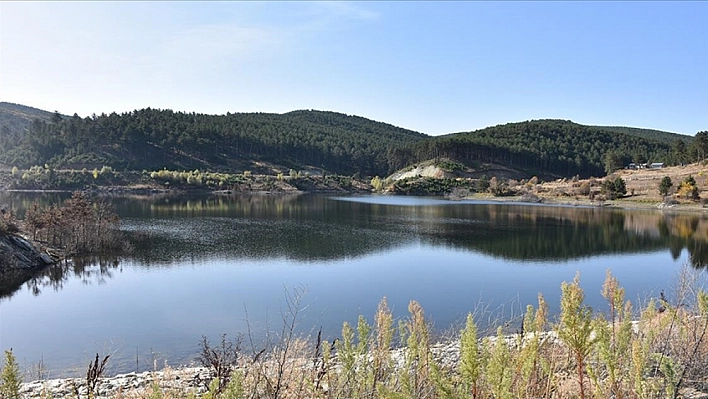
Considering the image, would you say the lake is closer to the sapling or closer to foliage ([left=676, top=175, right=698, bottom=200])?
the sapling

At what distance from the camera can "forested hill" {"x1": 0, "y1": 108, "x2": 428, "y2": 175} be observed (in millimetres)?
115375

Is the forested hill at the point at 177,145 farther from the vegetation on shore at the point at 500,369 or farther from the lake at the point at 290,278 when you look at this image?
the vegetation on shore at the point at 500,369

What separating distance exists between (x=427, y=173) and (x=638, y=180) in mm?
50146

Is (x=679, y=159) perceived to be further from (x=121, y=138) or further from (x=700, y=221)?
(x=121, y=138)

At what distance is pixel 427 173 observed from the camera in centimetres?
13225

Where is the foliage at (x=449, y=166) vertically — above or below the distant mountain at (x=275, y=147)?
below

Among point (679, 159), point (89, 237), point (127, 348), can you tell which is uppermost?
point (679, 159)

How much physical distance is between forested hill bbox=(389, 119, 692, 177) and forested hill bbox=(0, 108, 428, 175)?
18555 mm

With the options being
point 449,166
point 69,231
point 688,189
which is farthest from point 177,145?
point 688,189

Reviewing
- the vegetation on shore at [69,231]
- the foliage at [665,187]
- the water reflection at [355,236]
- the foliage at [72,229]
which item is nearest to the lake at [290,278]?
the water reflection at [355,236]

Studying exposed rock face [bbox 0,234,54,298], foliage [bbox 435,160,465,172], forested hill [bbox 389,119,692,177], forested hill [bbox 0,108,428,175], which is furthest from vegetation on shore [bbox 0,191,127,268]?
forested hill [bbox 389,119,692,177]

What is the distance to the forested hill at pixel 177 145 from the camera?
11538 centimetres

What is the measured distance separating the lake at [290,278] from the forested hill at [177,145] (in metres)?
75.6

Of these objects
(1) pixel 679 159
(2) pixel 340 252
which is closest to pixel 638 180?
(1) pixel 679 159
